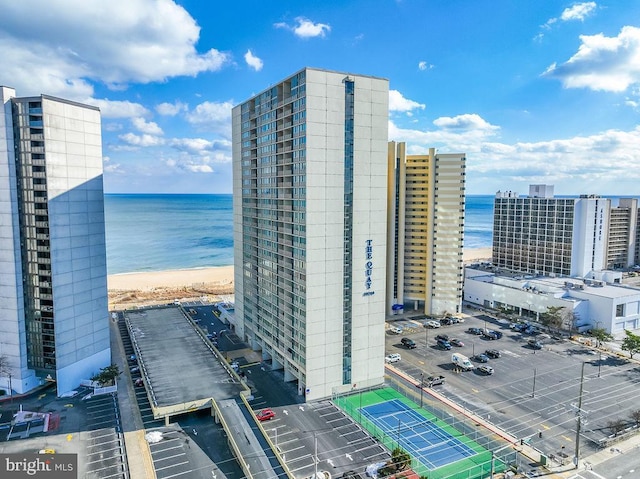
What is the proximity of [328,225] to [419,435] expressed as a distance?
27.9 metres

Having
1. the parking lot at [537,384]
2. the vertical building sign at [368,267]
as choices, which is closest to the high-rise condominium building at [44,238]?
the vertical building sign at [368,267]

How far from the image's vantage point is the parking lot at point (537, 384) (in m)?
51.3

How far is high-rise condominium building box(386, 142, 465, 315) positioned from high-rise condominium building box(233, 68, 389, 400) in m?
41.3

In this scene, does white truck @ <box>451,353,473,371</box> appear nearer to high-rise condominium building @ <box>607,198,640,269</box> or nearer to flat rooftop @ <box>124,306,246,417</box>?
flat rooftop @ <box>124,306,246,417</box>

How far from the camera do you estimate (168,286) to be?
145375 mm

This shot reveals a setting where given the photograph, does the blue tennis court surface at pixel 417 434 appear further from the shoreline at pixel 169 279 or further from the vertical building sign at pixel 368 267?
the shoreline at pixel 169 279

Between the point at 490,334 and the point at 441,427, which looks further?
the point at 490,334

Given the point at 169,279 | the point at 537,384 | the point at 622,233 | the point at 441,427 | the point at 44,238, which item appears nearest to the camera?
the point at 441,427

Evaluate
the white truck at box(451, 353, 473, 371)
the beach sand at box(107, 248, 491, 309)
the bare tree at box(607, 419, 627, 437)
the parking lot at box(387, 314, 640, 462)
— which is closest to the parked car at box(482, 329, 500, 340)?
the parking lot at box(387, 314, 640, 462)

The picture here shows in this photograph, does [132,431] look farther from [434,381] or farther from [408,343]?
[408,343]

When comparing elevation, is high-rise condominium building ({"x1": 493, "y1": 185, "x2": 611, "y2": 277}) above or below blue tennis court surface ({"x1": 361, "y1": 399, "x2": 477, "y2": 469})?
above

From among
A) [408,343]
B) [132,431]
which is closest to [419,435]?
[408,343]

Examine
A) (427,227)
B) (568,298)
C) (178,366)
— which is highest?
(427,227)

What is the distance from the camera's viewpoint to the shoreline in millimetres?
146500
